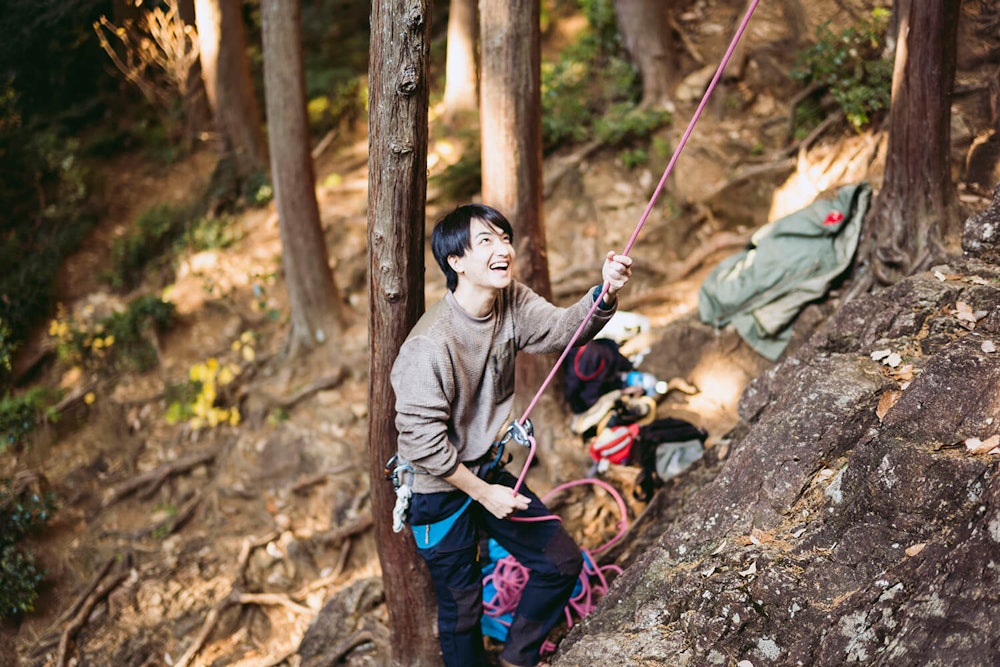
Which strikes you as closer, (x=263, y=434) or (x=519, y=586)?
(x=519, y=586)

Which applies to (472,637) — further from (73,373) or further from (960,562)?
(73,373)

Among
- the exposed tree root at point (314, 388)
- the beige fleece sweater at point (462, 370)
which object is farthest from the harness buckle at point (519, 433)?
the exposed tree root at point (314, 388)

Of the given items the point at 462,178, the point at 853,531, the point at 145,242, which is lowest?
the point at 853,531

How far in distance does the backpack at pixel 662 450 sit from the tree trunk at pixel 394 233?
1767 millimetres

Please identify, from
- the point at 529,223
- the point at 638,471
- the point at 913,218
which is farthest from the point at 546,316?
the point at 913,218

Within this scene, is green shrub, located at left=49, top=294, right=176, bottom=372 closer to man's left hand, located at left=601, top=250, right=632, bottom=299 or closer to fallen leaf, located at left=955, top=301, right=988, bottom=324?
man's left hand, located at left=601, top=250, right=632, bottom=299

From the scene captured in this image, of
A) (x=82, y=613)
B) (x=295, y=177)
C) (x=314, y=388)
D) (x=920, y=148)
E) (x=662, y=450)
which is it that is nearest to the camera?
(x=920, y=148)

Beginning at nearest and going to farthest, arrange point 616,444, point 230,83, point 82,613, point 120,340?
point 616,444 < point 82,613 < point 120,340 < point 230,83

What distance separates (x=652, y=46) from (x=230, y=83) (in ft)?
16.7

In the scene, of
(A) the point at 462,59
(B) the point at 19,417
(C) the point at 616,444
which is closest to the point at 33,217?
(B) the point at 19,417

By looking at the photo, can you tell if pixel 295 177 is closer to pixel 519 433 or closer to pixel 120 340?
pixel 120 340

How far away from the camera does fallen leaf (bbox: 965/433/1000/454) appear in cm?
280

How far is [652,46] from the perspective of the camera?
8.05 m

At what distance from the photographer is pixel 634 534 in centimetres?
449
